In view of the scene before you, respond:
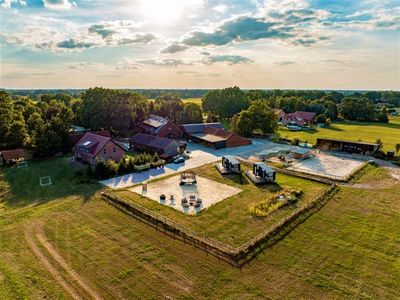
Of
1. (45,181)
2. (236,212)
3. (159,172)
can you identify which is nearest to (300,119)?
(159,172)

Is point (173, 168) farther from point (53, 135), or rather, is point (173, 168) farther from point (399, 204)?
point (399, 204)

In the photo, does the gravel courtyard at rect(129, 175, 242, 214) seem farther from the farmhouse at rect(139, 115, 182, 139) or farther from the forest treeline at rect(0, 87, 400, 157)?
the farmhouse at rect(139, 115, 182, 139)

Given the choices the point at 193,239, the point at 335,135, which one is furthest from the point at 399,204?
the point at 335,135

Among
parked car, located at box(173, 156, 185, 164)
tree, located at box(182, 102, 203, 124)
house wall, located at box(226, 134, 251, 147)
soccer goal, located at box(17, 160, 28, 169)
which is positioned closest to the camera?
soccer goal, located at box(17, 160, 28, 169)

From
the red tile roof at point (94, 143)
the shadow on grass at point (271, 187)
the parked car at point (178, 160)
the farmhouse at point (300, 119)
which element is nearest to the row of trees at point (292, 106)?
the farmhouse at point (300, 119)

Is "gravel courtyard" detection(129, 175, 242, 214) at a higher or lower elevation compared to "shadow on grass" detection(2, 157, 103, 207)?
higher

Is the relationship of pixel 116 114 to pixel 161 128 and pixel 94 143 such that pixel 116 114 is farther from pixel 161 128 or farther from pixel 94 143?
pixel 94 143

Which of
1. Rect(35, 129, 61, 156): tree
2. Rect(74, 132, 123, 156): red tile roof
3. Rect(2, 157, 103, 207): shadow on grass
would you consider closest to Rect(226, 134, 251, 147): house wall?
Rect(74, 132, 123, 156): red tile roof

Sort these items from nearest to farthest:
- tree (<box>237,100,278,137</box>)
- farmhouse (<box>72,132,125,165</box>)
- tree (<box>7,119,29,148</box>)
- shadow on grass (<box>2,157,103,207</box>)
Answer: shadow on grass (<box>2,157,103,207</box>) < farmhouse (<box>72,132,125,165</box>) < tree (<box>7,119,29,148</box>) < tree (<box>237,100,278,137</box>)
